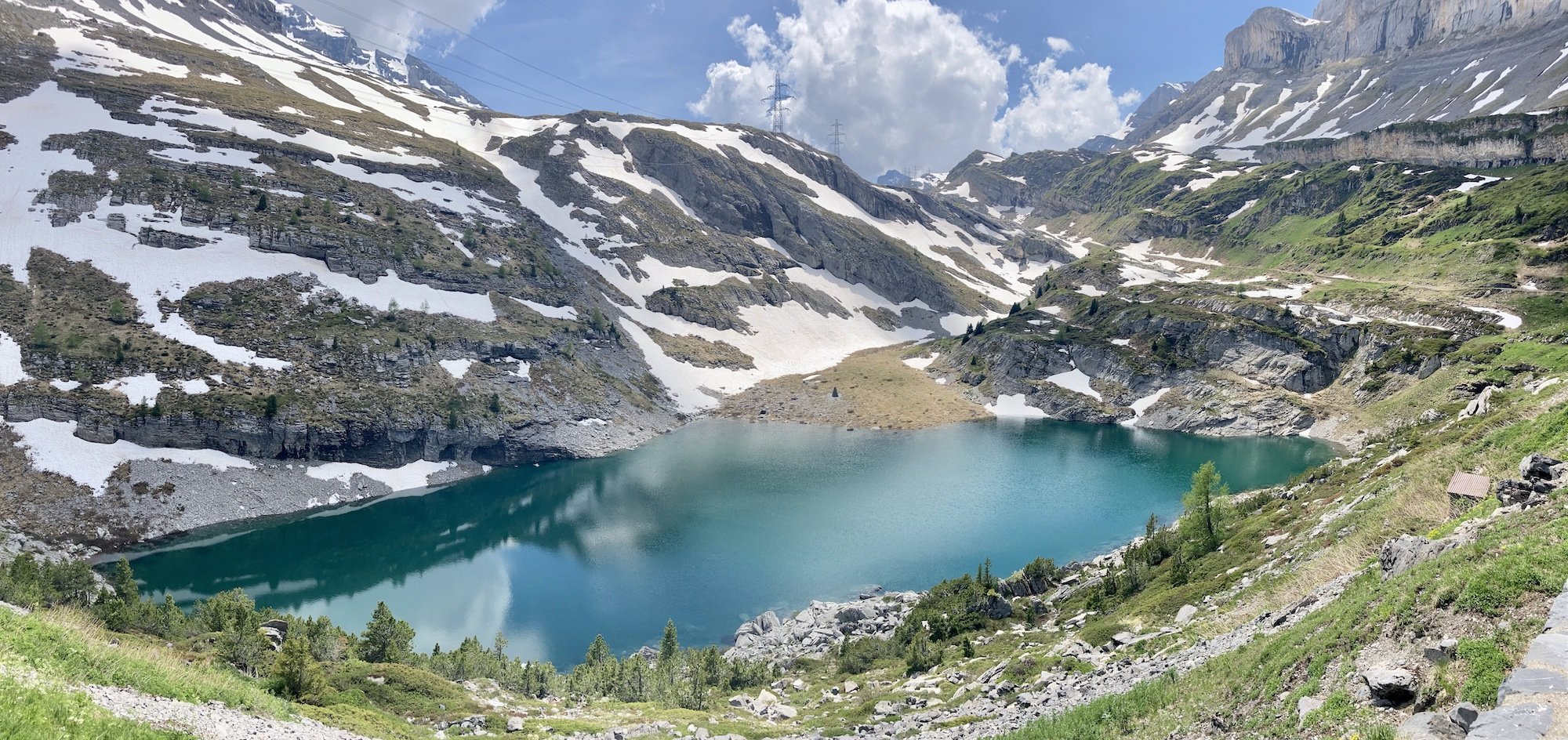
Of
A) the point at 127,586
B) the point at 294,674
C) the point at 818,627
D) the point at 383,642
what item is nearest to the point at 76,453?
the point at 127,586

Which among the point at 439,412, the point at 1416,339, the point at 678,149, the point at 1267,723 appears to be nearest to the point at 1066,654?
the point at 1267,723

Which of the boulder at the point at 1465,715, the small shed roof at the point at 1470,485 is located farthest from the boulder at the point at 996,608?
the boulder at the point at 1465,715

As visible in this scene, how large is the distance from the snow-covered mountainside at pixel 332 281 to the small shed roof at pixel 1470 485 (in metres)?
82.6

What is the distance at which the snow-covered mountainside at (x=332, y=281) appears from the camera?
68.6m

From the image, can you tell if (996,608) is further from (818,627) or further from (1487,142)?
(1487,142)

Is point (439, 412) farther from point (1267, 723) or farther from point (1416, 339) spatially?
point (1416, 339)

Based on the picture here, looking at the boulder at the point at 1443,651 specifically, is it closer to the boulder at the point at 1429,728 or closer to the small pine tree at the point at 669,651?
the boulder at the point at 1429,728

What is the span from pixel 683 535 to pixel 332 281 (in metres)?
63.5

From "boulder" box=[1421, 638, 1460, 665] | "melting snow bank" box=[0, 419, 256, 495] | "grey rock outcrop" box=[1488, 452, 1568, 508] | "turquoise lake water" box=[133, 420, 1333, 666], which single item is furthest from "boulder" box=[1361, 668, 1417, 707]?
"melting snow bank" box=[0, 419, 256, 495]

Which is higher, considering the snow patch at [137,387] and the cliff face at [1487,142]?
the cliff face at [1487,142]

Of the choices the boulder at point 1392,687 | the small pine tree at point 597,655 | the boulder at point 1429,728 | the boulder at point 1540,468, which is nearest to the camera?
the boulder at point 1429,728

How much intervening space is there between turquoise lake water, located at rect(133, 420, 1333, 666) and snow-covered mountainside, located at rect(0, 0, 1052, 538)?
12043 mm

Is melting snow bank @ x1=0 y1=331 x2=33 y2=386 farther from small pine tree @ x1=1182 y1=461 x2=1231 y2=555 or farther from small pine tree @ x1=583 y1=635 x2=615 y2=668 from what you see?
small pine tree @ x1=1182 y1=461 x2=1231 y2=555

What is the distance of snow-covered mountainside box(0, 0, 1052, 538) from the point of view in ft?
225
